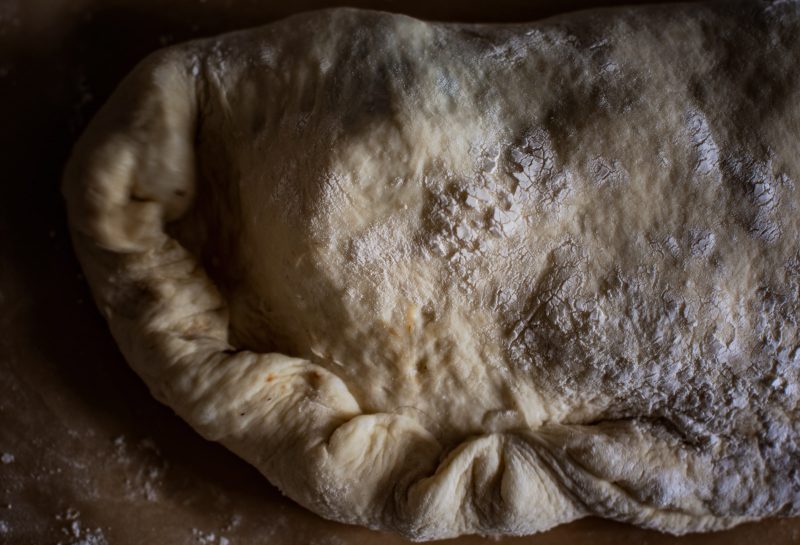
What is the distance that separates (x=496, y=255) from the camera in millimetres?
2061

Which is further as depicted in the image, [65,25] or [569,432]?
[65,25]

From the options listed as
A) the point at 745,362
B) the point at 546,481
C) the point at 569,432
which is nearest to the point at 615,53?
the point at 745,362

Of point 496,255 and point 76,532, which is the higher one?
point 496,255

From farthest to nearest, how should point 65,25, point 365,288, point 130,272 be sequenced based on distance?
point 65,25
point 130,272
point 365,288

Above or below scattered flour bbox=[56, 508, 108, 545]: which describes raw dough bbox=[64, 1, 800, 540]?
above

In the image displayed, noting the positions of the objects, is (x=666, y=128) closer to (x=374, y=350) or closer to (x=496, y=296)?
(x=496, y=296)

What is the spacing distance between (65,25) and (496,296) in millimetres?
1535

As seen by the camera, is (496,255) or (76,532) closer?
(496,255)

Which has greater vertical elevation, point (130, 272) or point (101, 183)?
point (101, 183)

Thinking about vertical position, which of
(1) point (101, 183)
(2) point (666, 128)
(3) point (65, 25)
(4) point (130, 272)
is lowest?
(4) point (130, 272)

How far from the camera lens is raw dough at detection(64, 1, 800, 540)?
2031 mm

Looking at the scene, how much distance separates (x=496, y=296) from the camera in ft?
6.86

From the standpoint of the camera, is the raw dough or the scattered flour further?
the scattered flour

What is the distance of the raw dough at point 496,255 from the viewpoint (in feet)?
6.66
